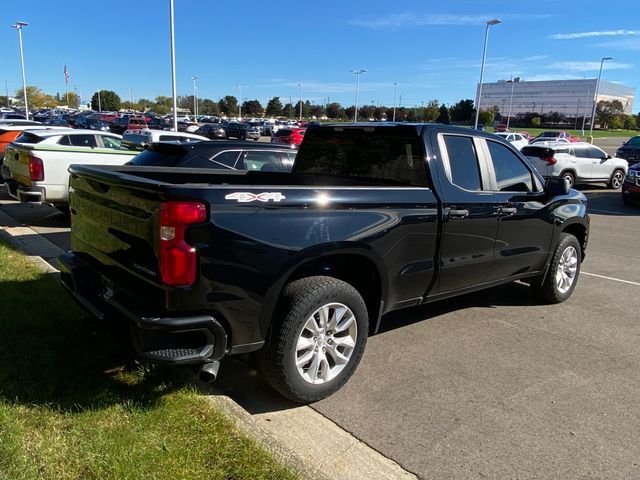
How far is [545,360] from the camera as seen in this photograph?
175 inches

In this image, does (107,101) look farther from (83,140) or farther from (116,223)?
(116,223)

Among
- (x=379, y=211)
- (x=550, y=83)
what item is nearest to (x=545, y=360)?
(x=379, y=211)

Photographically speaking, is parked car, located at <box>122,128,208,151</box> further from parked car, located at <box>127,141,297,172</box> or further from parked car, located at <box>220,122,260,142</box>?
parked car, located at <box>220,122,260,142</box>

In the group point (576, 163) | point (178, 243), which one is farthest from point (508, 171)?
point (576, 163)

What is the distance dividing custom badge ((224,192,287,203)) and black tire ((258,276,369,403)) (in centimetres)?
58

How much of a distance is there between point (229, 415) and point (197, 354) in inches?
21.3

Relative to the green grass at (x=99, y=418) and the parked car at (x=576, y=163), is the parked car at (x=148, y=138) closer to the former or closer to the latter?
the green grass at (x=99, y=418)

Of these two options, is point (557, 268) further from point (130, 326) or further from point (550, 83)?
point (550, 83)

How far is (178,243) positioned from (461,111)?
121 m

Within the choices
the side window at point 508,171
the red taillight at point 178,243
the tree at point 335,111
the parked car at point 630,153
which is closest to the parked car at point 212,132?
the parked car at point 630,153

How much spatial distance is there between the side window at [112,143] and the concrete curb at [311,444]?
9.48 metres

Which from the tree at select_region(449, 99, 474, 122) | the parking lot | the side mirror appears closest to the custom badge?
the parking lot

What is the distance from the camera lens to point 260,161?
26.0ft

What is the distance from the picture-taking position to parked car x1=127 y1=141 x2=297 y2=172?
716cm
